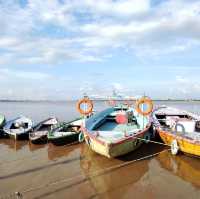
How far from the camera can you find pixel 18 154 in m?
Answer: 14.6

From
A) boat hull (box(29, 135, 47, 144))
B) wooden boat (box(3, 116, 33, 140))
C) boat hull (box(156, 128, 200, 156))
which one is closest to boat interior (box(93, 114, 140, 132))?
boat hull (box(156, 128, 200, 156))

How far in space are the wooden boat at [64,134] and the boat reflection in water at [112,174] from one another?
2529 mm

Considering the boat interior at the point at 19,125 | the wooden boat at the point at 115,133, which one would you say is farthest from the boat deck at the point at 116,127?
the boat interior at the point at 19,125

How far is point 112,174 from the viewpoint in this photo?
10.7m

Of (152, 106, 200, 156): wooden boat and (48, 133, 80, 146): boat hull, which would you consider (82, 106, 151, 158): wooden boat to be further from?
(48, 133, 80, 146): boat hull

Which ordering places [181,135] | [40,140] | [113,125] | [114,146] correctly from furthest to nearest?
[113,125] < [40,140] < [181,135] < [114,146]

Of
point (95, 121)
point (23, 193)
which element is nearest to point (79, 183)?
point (23, 193)

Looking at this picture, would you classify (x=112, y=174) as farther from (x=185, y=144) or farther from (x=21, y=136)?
(x=21, y=136)

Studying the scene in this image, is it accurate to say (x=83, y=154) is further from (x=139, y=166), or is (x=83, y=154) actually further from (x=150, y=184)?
(x=150, y=184)

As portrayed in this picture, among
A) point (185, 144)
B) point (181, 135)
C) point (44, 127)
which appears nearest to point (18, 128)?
point (44, 127)

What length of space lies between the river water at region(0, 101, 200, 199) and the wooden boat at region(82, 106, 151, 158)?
0.60m

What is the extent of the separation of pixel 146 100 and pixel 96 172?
727 cm

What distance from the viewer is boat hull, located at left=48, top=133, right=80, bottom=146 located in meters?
15.4

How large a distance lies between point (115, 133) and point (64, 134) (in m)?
3.20
